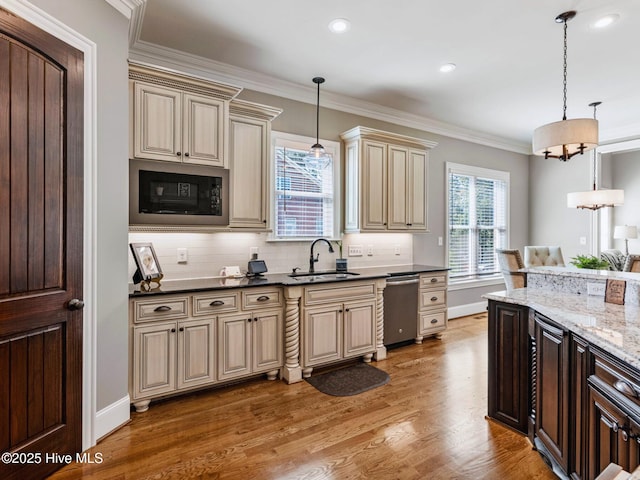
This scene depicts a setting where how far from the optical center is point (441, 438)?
231 cm

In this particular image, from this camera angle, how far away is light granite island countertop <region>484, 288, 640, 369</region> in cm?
137

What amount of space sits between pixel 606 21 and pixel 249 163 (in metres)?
3.08

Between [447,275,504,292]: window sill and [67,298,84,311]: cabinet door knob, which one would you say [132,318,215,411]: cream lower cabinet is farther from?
[447,275,504,292]: window sill

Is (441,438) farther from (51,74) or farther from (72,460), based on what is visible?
(51,74)

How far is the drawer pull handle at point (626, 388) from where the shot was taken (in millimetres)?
1265

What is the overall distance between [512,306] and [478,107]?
328cm

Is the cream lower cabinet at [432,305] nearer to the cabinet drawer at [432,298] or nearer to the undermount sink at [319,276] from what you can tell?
the cabinet drawer at [432,298]

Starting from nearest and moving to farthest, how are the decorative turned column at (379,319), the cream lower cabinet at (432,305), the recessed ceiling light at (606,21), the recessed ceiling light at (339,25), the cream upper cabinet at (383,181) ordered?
the recessed ceiling light at (606,21) → the recessed ceiling light at (339,25) → the decorative turned column at (379,319) → the cream upper cabinet at (383,181) → the cream lower cabinet at (432,305)

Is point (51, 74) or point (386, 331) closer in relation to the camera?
point (51, 74)

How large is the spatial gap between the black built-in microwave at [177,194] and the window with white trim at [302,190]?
82 cm

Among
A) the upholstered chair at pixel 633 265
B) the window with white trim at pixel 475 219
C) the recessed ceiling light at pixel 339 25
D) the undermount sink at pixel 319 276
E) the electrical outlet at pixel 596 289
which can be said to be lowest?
the undermount sink at pixel 319 276

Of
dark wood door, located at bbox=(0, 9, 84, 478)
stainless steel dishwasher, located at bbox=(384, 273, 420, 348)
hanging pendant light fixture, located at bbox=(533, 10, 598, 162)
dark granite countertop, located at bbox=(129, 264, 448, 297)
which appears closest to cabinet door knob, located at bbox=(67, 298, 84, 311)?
dark wood door, located at bbox=(0, 9, 84, 478)

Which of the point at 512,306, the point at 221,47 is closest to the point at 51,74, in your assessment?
the point at 221,47

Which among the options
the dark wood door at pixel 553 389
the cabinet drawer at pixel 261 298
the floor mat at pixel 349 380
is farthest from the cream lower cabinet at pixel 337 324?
the dark wood door at pixel 553 389
